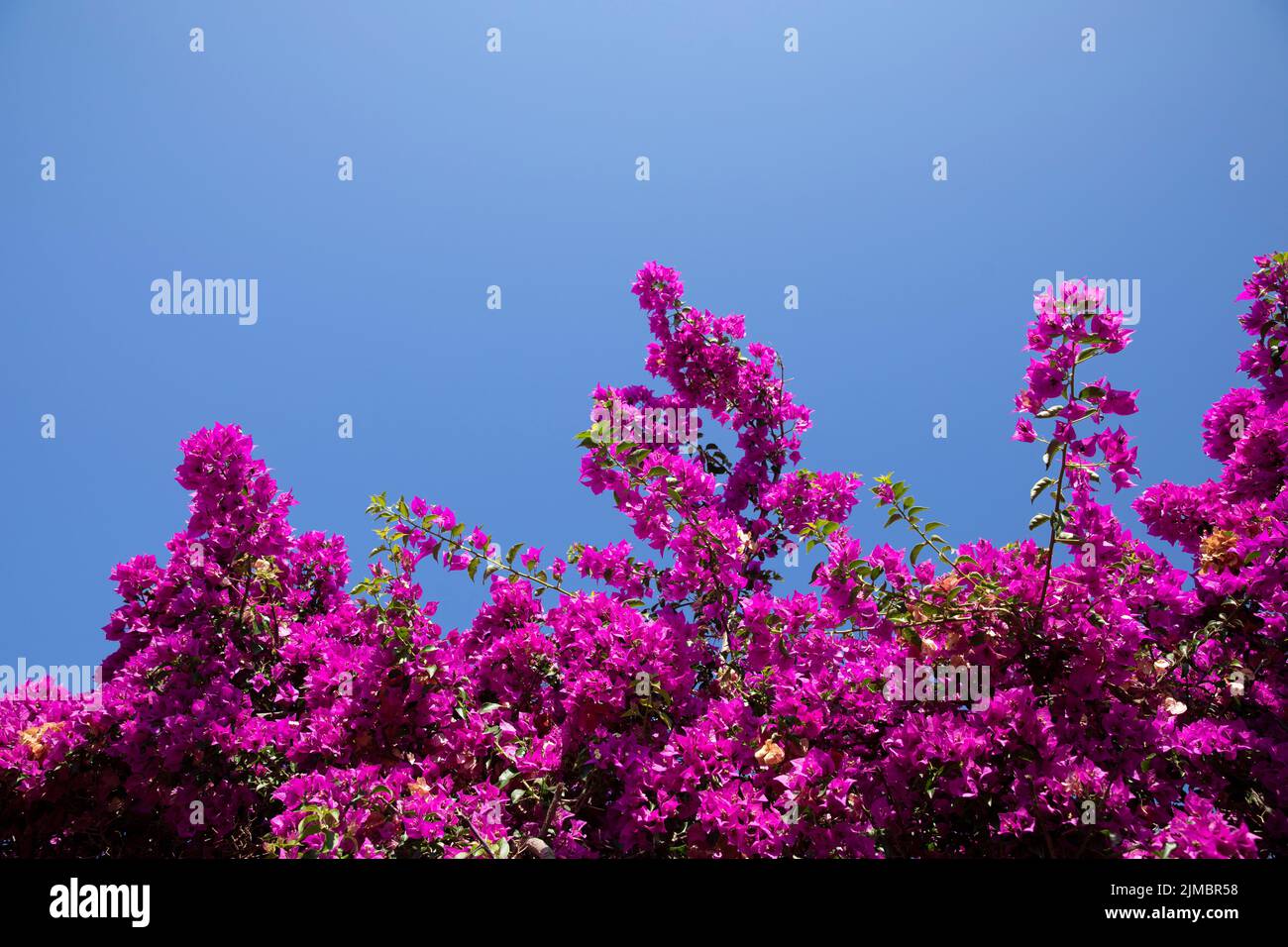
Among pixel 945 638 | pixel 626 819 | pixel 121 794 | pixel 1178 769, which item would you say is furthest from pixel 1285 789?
pixel 121 794

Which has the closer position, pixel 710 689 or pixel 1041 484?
pixel 1041 484

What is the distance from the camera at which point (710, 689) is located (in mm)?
3598

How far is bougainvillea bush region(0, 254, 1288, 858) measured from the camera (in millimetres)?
2676

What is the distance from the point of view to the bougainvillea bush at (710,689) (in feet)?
8.78
